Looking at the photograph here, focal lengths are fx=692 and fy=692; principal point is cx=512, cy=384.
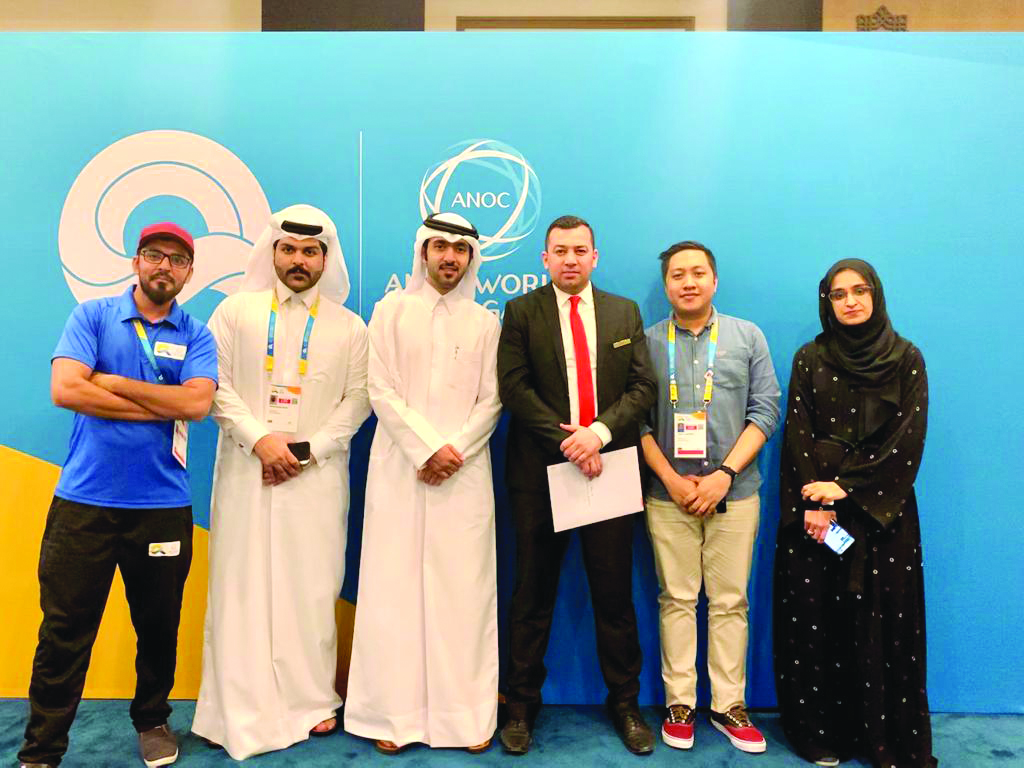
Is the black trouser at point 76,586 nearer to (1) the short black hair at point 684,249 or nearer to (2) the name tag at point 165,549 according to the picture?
(2) the name tag at point 165,549

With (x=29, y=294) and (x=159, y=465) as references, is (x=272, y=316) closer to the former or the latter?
(x=159, y=465)

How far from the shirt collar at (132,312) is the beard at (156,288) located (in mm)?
63

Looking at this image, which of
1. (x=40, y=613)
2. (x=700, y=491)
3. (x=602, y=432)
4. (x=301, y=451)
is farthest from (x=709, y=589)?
(x=40, y=613)

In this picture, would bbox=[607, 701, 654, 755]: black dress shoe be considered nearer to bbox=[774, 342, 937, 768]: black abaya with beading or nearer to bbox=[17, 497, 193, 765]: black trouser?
bbox=[774, 342, 937, 768]: black abaya with beading

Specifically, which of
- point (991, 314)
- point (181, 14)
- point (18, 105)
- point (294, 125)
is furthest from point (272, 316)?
point (181, 14)

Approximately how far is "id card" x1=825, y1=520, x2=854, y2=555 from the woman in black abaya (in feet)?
0.09

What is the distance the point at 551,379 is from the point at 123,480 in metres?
1.55

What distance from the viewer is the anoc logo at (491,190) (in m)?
3.15

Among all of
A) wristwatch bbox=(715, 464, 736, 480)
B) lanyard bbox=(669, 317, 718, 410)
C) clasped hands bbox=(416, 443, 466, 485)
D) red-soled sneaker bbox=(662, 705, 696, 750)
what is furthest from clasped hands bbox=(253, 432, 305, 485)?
red-soled sneaker bbox=(662, 705, 696, 750)

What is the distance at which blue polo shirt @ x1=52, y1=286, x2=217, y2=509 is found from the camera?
235 centimetres

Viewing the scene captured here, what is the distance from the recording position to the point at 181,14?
16.6ft

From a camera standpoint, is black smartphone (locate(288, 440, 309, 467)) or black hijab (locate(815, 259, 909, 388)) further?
black smartphone (locate(288, 440, 309, 467))

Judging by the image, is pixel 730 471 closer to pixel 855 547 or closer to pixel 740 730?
pixel 855 547

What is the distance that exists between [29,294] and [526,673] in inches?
110
